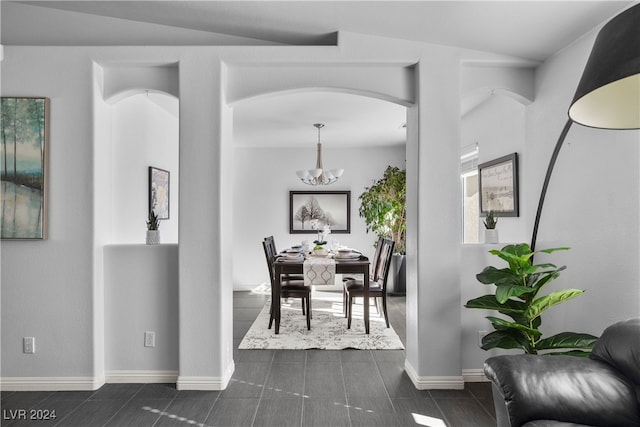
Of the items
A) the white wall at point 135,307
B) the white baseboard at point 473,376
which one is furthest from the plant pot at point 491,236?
the white wall at point 135,307

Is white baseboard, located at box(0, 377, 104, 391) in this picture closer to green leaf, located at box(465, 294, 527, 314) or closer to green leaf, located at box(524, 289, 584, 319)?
green leaf, located at box(465, 294, 527, 314)

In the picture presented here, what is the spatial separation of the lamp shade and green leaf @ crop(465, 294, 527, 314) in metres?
1.30

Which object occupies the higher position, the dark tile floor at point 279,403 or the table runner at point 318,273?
the table runner at point 318,273

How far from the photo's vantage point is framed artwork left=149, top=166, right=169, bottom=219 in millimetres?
4254

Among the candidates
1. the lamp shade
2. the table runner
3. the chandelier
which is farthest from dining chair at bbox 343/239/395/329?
the lamp shade

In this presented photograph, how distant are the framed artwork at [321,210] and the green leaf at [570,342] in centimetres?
471

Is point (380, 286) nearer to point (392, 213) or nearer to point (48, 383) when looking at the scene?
point (392, 213)

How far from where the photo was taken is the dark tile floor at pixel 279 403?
2492 millimetres

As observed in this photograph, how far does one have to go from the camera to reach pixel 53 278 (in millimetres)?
2936

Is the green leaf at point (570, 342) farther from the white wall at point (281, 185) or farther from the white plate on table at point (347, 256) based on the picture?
the white wall at point (281, 185)

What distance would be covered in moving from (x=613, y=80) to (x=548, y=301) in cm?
160

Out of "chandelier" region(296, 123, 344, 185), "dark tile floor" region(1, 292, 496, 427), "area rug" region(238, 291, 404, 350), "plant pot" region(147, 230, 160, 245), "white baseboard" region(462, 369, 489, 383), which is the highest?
"chandelier" region(296, 123, 344, 185)

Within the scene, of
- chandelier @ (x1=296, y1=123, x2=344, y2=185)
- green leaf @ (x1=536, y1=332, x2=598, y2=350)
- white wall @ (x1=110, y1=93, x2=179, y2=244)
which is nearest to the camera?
green leaf @ (x1=536, y1=332, x2=598, y2=350)

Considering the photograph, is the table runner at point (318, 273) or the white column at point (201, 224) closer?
the white column at point (201, 224)
